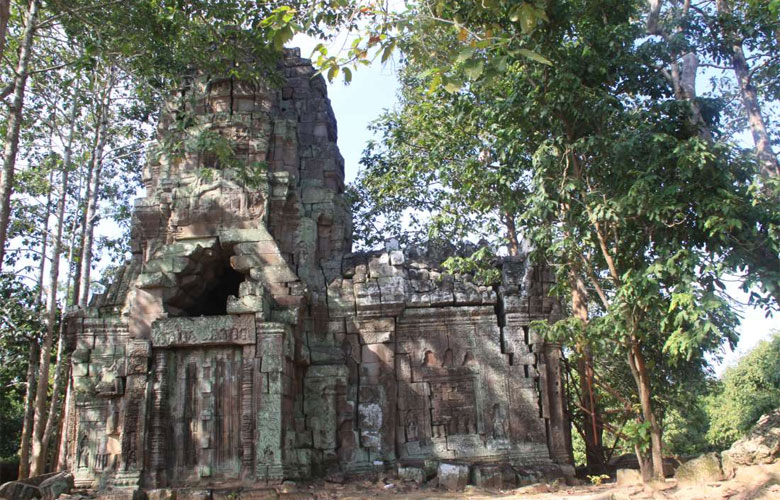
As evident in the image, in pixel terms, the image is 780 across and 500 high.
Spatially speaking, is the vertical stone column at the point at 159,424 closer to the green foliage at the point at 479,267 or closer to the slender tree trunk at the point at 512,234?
the green foliage at the point at 479,267

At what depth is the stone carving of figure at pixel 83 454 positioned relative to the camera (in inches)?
410

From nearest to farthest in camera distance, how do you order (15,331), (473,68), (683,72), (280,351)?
(473,68) < (683,72) < (280,351) < (15,331)

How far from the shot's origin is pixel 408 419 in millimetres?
11398

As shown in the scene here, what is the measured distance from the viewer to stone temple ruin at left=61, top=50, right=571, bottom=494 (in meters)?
9.97

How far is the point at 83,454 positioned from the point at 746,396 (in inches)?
666

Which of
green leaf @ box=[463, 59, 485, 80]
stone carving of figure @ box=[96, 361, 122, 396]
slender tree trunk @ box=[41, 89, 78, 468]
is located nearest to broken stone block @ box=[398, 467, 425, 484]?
stone carving of figure @ box=[96, 361, 122, 396]

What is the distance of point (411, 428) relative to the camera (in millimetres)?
11344

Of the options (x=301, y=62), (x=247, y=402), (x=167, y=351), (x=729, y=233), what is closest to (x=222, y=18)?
(x=301, y=62)

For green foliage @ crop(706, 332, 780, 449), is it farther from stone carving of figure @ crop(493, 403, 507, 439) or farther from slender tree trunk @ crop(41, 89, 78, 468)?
slender tree trunk @ crop(41, 89, 78, 468)

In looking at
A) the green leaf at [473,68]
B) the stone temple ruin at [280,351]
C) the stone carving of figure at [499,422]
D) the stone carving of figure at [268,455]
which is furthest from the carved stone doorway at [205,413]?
the green leaf at [473,68]

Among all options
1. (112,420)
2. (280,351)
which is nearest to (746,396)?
(280,351)

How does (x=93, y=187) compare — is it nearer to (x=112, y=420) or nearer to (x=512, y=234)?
(x=112, y=420)

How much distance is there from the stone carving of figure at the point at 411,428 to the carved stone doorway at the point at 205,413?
293cm

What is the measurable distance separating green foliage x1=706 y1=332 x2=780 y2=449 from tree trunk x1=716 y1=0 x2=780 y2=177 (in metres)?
9.81
